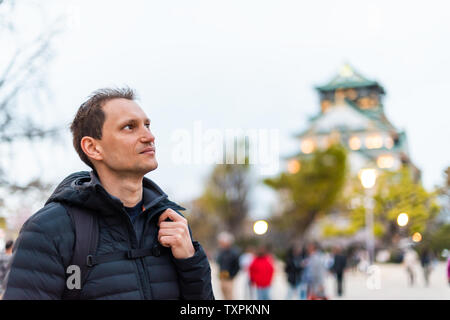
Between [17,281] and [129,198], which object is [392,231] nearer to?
[129,198]

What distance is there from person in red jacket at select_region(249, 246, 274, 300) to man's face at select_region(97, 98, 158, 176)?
9772 millimetres

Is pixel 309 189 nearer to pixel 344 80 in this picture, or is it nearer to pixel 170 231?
pixel 344 80

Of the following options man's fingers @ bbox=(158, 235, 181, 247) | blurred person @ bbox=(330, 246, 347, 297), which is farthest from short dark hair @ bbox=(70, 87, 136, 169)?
blurred person @ bbox=(330, 246, 347, 297)

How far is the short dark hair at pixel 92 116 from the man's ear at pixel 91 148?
0.06 ft

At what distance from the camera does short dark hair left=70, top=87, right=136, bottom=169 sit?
1.89m

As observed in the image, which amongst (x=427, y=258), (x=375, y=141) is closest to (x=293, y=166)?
(x=375, y=141)

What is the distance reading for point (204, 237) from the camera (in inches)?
2237

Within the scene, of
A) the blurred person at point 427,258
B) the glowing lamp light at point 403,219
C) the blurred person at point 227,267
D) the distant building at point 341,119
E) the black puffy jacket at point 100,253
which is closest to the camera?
the black puffy jacket at point 100,253

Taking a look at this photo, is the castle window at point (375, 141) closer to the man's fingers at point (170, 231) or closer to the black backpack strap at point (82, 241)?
the man's fingers at point (170, 231)

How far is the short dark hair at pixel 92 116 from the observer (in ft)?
6.21

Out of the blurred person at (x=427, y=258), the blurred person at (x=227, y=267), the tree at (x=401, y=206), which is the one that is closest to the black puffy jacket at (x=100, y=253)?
the tree at (x=401, y=206)

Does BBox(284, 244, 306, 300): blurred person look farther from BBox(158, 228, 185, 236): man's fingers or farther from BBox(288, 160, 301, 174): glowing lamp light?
BBox(288, 160, 301, 174): glowing lamp light

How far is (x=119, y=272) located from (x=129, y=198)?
26cm

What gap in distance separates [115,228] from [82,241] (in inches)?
5.1
